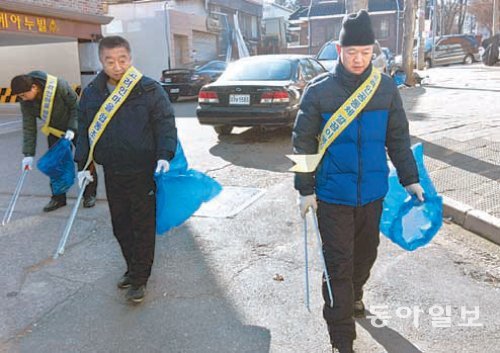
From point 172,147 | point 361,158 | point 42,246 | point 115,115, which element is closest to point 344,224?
point 361,158

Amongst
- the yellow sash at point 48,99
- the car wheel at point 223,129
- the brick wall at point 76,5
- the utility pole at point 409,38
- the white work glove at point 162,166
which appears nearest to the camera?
the white work glove at point 162,166

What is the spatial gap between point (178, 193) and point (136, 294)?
0.78 metres

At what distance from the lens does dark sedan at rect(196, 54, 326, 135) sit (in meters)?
8.38

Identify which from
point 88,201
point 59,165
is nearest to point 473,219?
point 88,201

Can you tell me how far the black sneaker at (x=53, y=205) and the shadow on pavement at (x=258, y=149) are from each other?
2.67m

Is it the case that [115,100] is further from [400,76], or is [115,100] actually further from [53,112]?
[400,76]

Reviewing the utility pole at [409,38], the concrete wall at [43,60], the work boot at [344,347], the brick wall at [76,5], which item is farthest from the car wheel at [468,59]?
the work boot at [344,347]

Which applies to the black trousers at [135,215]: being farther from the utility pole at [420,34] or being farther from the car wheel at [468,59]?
the car wheel at [468,59]

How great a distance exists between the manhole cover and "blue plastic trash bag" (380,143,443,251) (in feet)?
7.61

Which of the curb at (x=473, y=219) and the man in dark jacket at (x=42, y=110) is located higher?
the man in dark jacket at (x=42, y=110)

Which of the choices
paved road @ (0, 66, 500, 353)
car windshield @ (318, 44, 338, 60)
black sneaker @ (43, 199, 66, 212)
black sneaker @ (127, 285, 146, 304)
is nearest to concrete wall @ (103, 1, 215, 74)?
car windshield @ (318, 44, 338, 60)

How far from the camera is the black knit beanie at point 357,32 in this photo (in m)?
2.60

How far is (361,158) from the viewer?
2.72 m

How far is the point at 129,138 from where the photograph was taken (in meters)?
3.23
